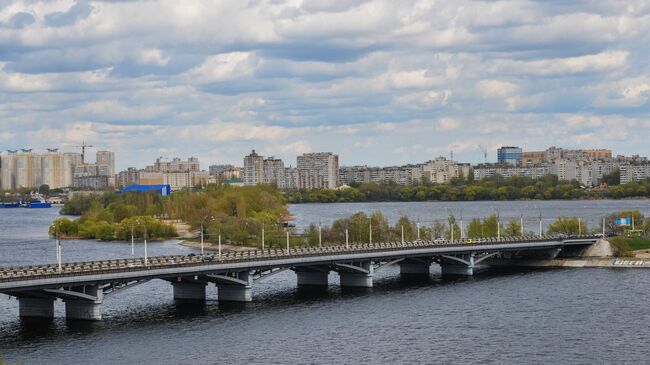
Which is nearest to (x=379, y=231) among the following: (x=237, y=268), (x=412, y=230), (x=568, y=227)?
(x=412, y=230)

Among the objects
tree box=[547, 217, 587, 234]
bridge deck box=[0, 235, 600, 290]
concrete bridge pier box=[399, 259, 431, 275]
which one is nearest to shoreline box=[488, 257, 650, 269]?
bridge deck box=[0, 235, 600, 290]

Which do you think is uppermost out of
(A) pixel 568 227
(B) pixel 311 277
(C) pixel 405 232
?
(A) pixel 568 227

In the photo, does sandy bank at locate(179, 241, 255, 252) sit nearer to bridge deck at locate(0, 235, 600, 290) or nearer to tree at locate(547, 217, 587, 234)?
bridge deck at locate(0, 235, 600, 290)

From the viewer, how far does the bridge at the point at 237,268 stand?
73.8 metres

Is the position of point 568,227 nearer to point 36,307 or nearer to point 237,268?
point 237,268

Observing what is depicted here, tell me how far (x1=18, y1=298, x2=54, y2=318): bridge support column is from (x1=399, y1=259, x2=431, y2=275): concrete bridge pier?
44845 mm

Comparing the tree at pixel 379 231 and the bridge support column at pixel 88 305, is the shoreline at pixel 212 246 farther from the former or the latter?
the bridge support column at pixel 88 305

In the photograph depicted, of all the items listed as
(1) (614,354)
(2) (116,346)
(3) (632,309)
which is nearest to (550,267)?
(3) (632,309)

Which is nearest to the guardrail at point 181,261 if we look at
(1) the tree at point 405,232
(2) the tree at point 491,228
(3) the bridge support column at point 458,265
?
(3) the bridge support column at point 458,265

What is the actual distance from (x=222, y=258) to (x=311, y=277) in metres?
15.1

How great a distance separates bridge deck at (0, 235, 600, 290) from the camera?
7262cm

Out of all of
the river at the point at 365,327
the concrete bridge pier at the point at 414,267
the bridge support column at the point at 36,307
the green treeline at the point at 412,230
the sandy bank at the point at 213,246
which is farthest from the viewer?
the sandy bank at the point at 213,246

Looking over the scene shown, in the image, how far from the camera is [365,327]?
75.2 meters

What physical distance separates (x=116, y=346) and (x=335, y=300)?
90.8 feet
